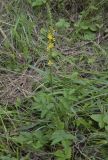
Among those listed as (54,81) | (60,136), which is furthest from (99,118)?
(54,81)

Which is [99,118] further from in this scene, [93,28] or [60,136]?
[93,28]

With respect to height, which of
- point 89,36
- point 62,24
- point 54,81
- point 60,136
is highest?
point 62,24

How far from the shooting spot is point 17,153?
7.32 feet

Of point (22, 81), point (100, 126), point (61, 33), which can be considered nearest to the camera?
point (100, 126)

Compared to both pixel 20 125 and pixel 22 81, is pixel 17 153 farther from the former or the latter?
pixel 22 81

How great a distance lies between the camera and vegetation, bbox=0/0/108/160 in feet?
7.36

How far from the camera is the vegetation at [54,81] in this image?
2244mm

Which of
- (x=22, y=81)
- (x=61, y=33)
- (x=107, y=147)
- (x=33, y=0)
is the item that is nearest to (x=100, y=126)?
(x=107, y=147)

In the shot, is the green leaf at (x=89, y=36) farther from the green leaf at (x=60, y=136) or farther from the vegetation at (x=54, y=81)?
the green leaf at (x=60, y=136)

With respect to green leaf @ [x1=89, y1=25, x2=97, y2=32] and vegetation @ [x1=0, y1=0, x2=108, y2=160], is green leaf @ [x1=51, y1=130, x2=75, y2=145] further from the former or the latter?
green leaf @ [x1=89, y1=25, x2=97, y2=32]

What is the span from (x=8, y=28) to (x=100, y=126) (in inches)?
52.0

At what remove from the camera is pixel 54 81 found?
261 centimetres

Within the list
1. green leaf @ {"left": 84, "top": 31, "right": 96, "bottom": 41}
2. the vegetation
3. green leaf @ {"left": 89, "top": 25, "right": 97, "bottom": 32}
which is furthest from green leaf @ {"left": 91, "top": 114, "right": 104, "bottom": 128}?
green leaf @ {"left": 89, "top": 25, "right": 97, "bottom": 32}

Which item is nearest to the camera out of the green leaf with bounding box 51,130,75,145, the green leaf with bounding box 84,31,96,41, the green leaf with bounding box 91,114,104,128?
the green leaf with bounding box 51,130,75,145
